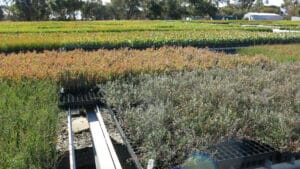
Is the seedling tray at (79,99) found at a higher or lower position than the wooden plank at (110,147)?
higher

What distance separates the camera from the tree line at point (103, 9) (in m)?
49.5

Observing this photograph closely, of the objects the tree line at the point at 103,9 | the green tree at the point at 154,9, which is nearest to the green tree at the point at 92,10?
the tree line at the point at 103,9

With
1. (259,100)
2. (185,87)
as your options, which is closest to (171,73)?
(185,87)

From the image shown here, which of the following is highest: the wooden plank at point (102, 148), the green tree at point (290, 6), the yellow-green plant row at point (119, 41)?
the green tree at point (290, 6)

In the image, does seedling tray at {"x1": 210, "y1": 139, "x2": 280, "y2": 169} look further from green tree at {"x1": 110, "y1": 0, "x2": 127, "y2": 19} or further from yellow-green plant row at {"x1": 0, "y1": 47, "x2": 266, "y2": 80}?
green tree at {"x1": 110, "y1": 0, "x2": 127, "y2": 19}

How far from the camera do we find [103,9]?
5772 cm

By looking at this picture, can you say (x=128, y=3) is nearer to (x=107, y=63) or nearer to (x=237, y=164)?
(x=107, y=63)

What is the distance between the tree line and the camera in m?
49.5

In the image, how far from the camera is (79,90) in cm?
529

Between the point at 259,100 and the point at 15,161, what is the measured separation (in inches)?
129

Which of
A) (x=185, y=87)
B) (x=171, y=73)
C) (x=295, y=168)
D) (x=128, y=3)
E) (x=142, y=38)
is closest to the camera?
(x=295, y=168)

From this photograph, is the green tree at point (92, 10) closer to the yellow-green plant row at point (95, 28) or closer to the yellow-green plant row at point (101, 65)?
the yellow-green plant row at point (95, 28)

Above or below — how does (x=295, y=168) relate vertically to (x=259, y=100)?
below

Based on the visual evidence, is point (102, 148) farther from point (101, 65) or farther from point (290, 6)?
point (290, 6)
